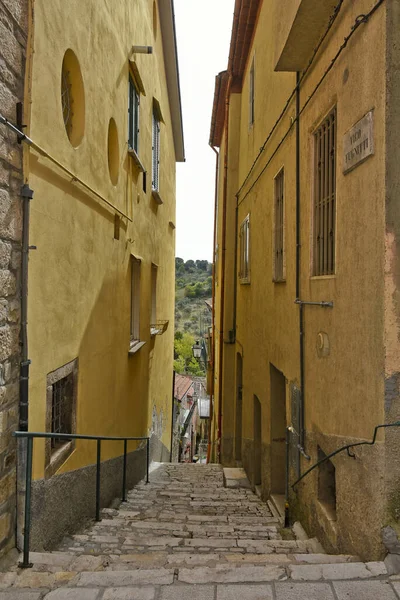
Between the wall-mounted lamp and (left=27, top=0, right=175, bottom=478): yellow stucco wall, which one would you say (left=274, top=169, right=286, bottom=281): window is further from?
the wall-mounted lamp

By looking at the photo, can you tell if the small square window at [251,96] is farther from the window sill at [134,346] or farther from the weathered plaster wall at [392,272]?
the weathered plaster wall at [392,272]

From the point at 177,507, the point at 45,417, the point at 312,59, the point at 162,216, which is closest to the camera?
the point at 45,417

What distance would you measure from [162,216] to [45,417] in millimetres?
9576


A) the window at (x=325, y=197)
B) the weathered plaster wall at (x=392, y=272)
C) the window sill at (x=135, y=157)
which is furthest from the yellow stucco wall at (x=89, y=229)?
the weathered plaster wall at (x=392, y=272)

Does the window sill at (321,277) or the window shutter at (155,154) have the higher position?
the window shutter at (155,154)

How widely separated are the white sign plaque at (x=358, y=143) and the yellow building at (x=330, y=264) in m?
0.01

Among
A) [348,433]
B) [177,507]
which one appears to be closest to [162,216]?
[177,507]

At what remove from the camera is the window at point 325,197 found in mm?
4566

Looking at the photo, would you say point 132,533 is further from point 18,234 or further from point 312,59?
point 312,59

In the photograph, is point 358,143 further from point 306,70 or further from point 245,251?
point 245,251

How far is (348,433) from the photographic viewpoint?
12.6 feet

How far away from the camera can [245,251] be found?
10.9 metres

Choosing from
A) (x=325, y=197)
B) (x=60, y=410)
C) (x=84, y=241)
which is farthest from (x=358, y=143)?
(x=60, y=410)

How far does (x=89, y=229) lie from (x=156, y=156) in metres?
6.66
